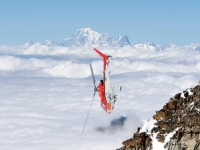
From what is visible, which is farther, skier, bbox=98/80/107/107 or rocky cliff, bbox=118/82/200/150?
rocky cliff, bbox=118/82/200/150

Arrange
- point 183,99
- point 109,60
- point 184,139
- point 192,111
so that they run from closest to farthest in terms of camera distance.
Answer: point 109,60, point 184,139, point 192,111, point 183,99

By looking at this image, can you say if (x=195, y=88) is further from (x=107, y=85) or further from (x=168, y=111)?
(x=107, y=85)

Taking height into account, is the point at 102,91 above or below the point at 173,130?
above

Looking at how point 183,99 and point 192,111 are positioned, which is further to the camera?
point 183,99

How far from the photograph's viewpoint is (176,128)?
62969 millimetres

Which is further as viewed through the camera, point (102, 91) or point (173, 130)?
point (173, 130)

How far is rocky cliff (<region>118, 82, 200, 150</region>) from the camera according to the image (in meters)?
Answer: 61.4

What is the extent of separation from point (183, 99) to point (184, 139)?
10712 millimetres

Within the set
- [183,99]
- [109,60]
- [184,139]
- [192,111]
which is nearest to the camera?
[109,60]

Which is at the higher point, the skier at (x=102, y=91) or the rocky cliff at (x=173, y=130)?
the skier at (x=102, y=91)

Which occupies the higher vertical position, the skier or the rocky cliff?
the skier

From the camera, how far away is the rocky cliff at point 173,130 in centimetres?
6144

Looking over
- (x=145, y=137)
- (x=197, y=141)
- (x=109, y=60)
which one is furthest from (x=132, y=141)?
(x=109, y=60)

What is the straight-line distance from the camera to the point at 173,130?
206 feet
